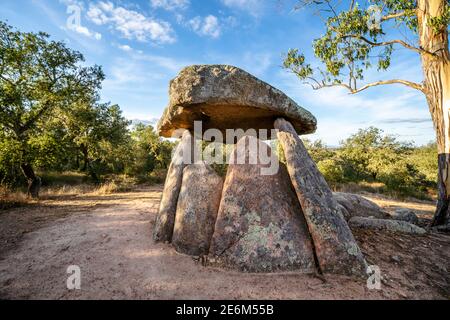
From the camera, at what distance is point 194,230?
13.6 feet

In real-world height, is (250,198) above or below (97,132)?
below

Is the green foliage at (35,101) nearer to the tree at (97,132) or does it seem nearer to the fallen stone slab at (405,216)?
the tree at (97,132)

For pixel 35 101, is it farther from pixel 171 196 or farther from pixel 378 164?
pixel 378 164

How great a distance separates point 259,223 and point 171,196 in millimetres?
2089

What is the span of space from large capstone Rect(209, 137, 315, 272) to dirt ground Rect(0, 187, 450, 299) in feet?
0.74

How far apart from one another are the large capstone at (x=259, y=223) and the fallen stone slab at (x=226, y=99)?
1.12 m

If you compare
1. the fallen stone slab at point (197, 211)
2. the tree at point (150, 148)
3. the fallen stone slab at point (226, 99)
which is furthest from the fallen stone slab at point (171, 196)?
the tree at point (150, 148)

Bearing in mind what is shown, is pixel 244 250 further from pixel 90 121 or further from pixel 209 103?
pixel 90 121

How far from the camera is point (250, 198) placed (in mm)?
4094

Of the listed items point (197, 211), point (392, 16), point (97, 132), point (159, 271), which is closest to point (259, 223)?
point (197, 211)

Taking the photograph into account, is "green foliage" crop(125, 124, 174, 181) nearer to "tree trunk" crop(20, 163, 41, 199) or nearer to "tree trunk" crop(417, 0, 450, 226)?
"tree trunk" crop(20, 163, 41, 199)
